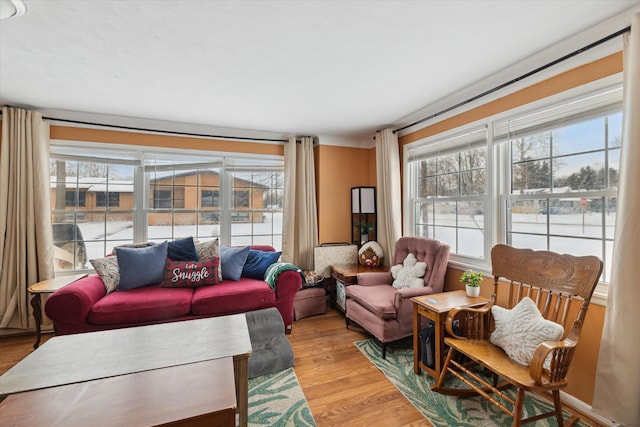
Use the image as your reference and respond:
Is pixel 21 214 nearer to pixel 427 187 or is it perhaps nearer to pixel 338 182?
Result: pixel 338 182

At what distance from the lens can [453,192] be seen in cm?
305

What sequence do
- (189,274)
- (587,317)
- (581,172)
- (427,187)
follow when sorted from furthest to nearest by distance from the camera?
1. (427,187)
2. (189,274)
3. (581,172)
4. (587,317)

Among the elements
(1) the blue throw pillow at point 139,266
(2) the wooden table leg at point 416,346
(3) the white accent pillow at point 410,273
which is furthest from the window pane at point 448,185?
(1) the blue throw pillow at point 139,266

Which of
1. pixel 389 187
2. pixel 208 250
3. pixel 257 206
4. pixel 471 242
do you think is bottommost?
pixel 208 250

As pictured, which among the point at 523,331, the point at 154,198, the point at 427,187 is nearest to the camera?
the point at 523,331

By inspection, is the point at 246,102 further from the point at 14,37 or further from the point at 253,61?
the point at 14,37

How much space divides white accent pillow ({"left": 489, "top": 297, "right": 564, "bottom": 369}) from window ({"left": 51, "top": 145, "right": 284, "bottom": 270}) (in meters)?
3.04

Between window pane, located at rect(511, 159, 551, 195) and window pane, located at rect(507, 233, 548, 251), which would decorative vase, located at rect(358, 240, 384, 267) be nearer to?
window pane, located at rect(507, 233, 548, 251)

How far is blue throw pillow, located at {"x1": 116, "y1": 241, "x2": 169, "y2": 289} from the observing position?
9.37 feet

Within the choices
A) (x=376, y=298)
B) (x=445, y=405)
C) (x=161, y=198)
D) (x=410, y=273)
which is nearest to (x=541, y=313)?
(x=445, y=405)

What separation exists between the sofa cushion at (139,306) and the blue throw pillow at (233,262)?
50cm

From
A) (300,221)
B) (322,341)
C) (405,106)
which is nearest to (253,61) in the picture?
(405,106)

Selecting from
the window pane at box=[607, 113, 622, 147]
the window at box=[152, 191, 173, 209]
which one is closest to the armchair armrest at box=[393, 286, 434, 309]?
the window pane at box=[607, 113, 622, 147]

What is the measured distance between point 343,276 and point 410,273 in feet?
2.65
